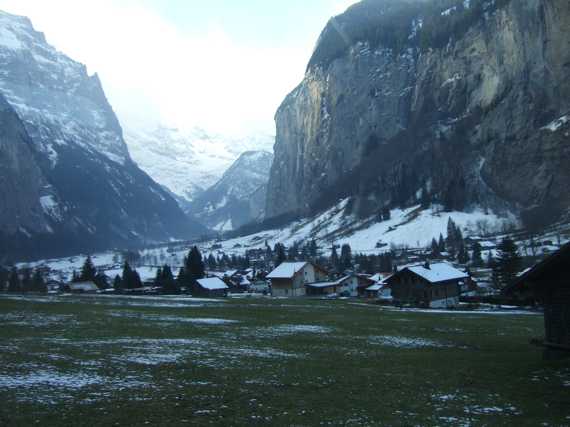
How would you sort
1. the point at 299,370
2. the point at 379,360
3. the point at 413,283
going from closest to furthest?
the point at 299,370, the point at 379,360, the point at 413,283

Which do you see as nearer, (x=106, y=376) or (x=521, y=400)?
(x=521, y=400)

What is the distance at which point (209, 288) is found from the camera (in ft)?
375

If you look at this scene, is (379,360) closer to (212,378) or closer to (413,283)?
(212,378)

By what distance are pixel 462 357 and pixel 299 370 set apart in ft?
33.0

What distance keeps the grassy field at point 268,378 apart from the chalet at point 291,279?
7826 cm

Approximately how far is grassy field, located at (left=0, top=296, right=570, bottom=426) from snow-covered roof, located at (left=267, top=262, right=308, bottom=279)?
77962 millimetres

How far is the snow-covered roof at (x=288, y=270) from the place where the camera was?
116 meters

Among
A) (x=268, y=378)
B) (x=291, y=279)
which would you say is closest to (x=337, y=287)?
(x=291, y=279)

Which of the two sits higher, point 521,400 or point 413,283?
point 413,283

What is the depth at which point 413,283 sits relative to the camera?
8469 cm

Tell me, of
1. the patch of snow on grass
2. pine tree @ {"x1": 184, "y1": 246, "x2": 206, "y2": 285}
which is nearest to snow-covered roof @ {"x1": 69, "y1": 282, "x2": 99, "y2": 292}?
pine tree @ {"x1": 184, "y1": 246, "x2": 206, "y2": 285}

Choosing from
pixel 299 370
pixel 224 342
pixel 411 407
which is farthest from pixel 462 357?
pixel 224 342

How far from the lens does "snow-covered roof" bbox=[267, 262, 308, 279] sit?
116250mm

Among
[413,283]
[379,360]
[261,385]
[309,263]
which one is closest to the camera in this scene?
[261,385]
